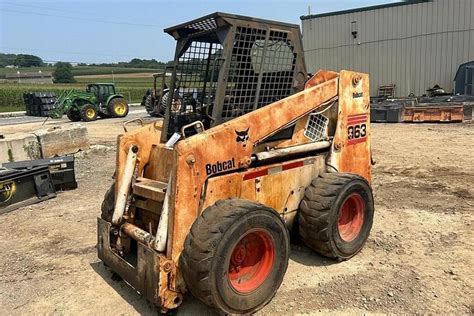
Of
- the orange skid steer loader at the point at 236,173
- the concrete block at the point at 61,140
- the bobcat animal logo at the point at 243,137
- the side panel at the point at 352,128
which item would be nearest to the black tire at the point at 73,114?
the concrete block at the point at 61,140

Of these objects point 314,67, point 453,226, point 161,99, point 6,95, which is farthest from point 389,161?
point 6,95

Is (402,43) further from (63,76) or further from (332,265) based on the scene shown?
(63,76)

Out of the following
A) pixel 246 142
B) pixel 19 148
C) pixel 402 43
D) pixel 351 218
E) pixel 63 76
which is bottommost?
pixel 351 218

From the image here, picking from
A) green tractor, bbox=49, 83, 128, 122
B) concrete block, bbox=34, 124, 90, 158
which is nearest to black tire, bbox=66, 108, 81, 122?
green tractor, bbox=49, 83, 128, 122

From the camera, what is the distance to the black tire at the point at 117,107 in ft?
80.4

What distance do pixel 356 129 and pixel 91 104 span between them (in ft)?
70.9

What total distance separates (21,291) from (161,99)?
244cm

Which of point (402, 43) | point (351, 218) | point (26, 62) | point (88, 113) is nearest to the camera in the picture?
point (351, 218)

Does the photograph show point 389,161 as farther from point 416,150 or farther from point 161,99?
point 161,99

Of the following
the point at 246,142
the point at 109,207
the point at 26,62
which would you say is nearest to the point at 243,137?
the point at 246,142

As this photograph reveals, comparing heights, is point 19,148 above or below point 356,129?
below

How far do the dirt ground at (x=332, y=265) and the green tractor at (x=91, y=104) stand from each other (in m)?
17.2

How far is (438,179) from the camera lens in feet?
25.2

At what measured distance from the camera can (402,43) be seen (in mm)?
21438
